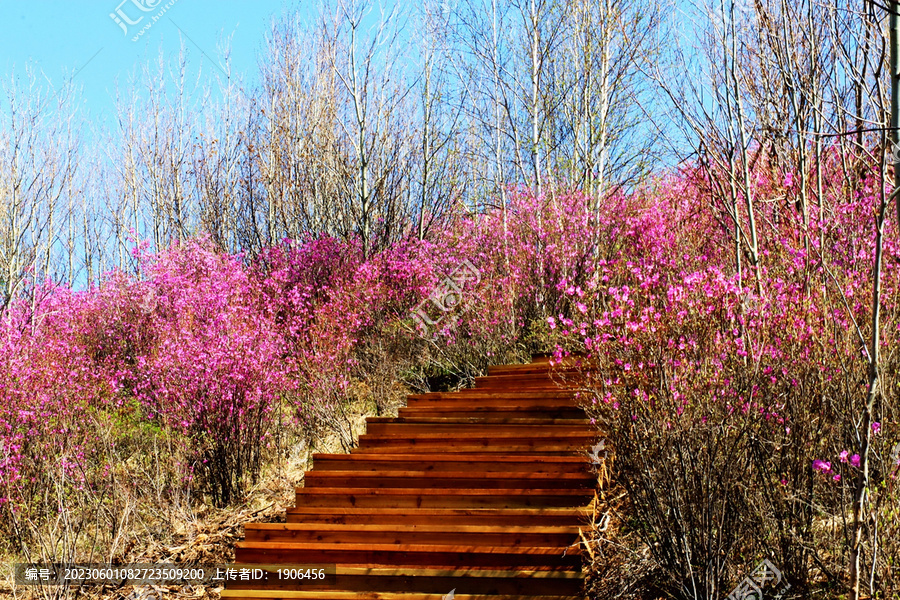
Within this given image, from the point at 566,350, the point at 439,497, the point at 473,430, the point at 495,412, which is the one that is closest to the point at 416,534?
the point at 439,497

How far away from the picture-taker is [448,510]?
213 inches

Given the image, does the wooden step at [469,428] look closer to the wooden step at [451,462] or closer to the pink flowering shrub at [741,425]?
the wooden step at [451,462]

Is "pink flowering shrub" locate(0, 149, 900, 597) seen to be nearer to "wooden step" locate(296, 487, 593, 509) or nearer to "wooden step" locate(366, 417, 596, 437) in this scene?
"wooden step" locate(296, 487, 593, 509)

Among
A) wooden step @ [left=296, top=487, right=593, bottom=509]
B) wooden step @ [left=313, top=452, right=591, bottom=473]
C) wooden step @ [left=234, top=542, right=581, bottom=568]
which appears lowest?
wooden step @ [left=234, top=542, right=581, bottom=568]

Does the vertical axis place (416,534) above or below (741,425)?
below

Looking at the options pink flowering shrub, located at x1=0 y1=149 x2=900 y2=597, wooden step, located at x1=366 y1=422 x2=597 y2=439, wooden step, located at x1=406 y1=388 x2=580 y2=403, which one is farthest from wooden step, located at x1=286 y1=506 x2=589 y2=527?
wooden step, located at x1=406 y1=388 x2=580 y2=403

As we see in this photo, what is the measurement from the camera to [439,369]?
10.3 m

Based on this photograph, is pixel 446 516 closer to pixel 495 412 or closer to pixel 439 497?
pixel 439 497

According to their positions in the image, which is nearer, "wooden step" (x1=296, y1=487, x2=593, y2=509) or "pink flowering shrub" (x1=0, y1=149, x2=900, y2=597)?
"pink flowering shrub" (x1=0, y1=149, x2=900, y2=597)

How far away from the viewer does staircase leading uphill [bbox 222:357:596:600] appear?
4926mm

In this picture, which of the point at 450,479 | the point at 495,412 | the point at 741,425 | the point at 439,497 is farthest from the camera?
the point at 495,412

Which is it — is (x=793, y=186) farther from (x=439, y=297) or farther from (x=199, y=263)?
(x=199, y=263)

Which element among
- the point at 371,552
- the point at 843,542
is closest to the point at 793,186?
the point at 843,542

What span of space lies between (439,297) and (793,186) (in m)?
4.63
